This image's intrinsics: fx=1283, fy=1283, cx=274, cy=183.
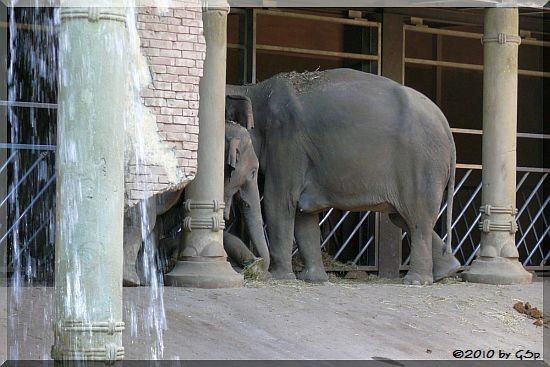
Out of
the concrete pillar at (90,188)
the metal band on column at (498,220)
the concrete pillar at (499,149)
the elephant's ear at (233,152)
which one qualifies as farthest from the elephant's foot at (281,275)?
the concrete pillar at (90,188)

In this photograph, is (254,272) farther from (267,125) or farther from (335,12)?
(335,12)

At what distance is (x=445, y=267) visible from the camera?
1234 centimetres

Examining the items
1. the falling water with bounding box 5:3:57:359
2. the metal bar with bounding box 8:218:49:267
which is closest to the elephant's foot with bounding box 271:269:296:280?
the falling water with bounding box 5:3:57:359

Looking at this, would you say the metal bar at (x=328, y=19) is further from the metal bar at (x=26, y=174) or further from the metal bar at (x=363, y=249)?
the metal bar at (x=26, y=174)

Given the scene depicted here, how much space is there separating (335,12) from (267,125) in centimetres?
304

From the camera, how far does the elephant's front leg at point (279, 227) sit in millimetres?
11883

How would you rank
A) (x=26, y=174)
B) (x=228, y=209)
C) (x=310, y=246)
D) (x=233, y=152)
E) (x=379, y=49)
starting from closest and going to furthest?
(x=233, y=152) → (x=228, y=209) → (x=26, y=174) → (x=310, y=246) → (x=379, y=49)

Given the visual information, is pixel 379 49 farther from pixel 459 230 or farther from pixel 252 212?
pixel 252 212

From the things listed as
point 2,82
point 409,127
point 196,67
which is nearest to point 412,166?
point 409,127

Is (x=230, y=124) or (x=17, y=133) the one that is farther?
(x=17, y=133)

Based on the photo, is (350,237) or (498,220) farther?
(350,237)

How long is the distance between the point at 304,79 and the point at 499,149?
6.49 ft

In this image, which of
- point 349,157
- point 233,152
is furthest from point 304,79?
point 233,152

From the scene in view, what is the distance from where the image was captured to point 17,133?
13.3 metres
